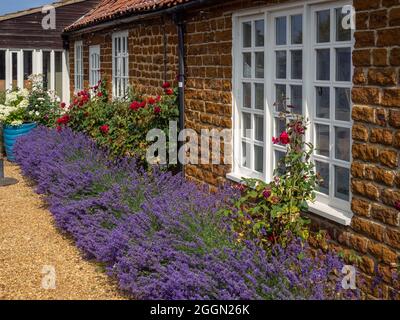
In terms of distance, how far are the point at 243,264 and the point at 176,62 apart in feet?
15.4

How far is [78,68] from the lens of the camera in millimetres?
15141

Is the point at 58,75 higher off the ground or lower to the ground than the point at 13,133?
higher

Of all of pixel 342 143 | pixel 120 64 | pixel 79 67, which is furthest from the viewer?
pixel 79 67

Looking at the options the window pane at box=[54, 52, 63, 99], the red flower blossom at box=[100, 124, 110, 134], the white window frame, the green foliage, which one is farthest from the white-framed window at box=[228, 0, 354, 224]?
the window pane at box=[54, 52, 63, 99]

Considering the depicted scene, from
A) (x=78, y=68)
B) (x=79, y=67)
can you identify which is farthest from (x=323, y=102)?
(x=78, y=68)

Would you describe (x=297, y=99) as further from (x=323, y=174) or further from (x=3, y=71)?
(x=3, y=71)

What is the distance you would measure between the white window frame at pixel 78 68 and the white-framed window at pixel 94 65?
0.83 metres

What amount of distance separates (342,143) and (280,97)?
1.09 m

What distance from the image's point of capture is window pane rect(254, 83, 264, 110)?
21.7ft

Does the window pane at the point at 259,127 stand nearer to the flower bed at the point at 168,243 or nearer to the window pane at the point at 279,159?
the window pane at the point at 279,159

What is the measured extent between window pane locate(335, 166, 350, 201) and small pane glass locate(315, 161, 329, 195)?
0.48ft

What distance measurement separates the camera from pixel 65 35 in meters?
15.6

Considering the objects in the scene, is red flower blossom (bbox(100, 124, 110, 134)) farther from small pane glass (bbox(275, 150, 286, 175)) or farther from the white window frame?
the white window frame

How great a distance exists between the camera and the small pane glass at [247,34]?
6.83m
